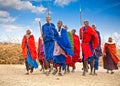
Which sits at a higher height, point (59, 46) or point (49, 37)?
point (49, 37)

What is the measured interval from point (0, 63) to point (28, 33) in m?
8.22

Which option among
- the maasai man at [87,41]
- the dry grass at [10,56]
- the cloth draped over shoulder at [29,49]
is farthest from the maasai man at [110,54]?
the dry grass at [10,56]

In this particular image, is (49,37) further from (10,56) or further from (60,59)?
(10,56)

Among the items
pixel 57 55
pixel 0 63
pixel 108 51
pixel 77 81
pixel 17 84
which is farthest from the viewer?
pixel 0 63

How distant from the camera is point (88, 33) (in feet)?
57.5

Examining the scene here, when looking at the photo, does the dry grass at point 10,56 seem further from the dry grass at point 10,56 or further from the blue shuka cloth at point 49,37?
the blue shuka cloth at point 49,37

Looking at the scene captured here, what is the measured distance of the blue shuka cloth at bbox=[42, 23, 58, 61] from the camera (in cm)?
1741

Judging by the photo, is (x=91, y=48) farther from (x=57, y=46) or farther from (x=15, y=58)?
(x=15, y=58)

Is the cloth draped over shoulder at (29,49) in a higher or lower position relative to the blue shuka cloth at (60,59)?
higher

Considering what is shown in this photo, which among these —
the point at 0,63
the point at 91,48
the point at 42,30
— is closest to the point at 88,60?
the point at 91,48

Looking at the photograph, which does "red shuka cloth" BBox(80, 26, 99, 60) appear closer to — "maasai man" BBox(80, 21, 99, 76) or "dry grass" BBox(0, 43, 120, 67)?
"maasai man" BBox(80, 21, 99, 76)

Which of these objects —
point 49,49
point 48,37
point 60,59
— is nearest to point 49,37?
point 48,37

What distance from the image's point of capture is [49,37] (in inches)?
687

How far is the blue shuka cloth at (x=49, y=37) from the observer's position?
17406 millimetres
